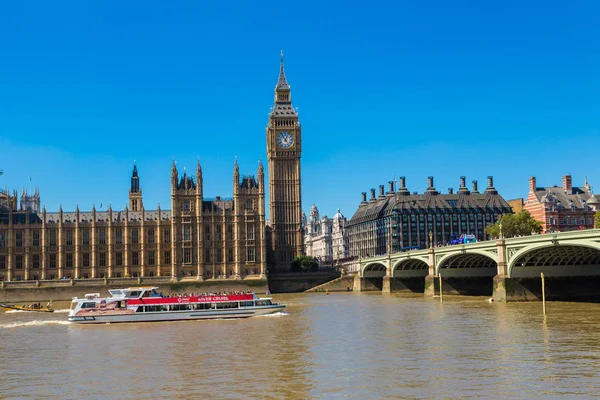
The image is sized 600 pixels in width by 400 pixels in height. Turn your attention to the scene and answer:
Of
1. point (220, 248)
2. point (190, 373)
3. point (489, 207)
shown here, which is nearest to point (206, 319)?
point (190, 373)

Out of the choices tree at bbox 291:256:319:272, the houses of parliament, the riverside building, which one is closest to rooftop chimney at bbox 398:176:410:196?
the riverside building

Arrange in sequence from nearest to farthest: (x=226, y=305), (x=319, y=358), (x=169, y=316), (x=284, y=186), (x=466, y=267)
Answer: (x=319, y=358)
(x=169, y=316)
(x=226, y=305)
(x=466, y=267)
(x=284, y=186)

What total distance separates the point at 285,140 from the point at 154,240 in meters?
33.1

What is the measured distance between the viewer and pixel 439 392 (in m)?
28.1

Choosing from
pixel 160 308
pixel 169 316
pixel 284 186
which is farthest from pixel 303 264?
pixel 169 316

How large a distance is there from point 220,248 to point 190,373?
3572 inches

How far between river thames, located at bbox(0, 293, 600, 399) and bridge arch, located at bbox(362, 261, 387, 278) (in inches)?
2508

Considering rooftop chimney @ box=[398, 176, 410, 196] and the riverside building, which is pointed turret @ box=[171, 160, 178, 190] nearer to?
the riverside building

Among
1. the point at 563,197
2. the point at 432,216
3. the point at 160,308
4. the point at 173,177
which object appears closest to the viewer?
the point at 160,308

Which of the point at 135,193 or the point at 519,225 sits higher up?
the point at 135,193

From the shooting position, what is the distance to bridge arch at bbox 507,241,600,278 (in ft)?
224

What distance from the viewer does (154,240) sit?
126 m

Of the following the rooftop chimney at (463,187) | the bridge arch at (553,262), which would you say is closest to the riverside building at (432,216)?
the rooftop chimney at (463,187)

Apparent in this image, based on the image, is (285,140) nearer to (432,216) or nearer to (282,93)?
(282,93)
